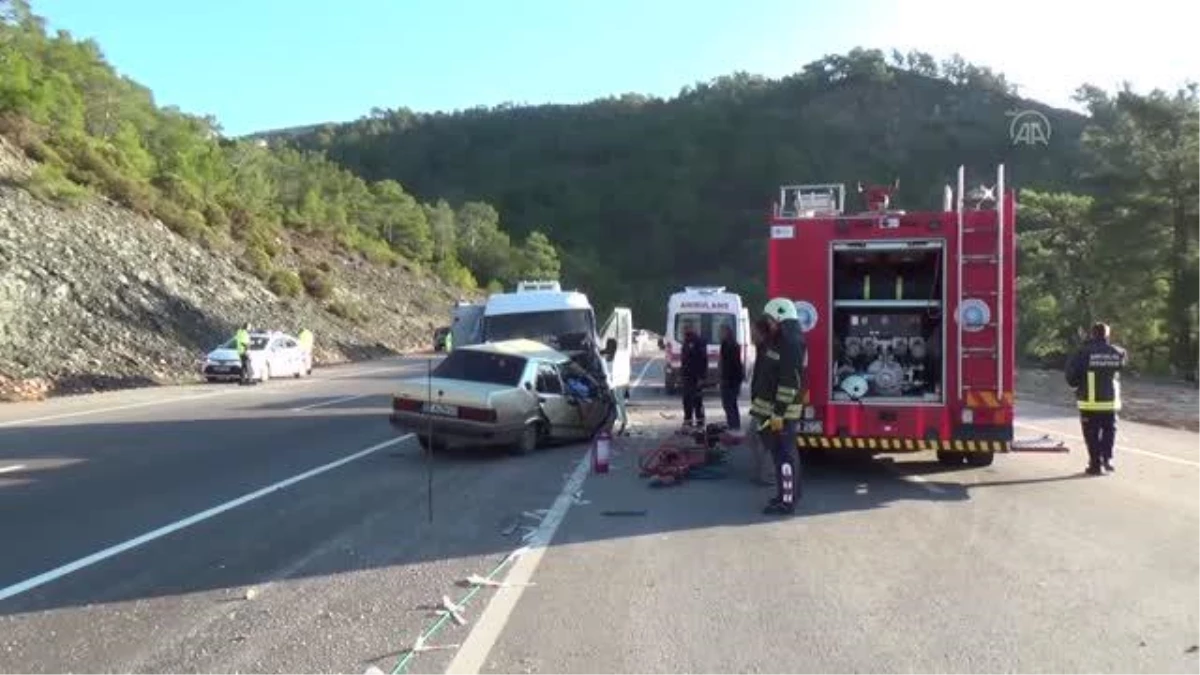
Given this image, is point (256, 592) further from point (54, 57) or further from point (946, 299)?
point (54, 57)

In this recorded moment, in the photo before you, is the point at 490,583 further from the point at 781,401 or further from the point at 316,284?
the point at 316,284

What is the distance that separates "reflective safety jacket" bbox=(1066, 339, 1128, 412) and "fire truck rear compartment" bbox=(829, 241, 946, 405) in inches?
77.1

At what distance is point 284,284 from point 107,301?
802 inches

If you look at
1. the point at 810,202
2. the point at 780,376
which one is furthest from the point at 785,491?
the point at 810,202

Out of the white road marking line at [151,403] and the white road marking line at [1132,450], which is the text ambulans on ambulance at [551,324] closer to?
the white road marking line at [1132,450]

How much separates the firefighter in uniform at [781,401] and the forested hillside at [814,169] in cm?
3538

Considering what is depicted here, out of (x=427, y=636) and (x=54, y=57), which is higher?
(x=54, y=57)

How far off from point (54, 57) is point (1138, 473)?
72.2 metres

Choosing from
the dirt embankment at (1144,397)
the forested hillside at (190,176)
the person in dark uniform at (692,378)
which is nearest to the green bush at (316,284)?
the forested hillside at (190,176)

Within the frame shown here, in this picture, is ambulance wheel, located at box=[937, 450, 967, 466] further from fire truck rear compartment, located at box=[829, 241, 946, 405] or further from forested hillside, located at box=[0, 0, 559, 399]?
forested hillside, located at box=[0, 0, 559, 399]

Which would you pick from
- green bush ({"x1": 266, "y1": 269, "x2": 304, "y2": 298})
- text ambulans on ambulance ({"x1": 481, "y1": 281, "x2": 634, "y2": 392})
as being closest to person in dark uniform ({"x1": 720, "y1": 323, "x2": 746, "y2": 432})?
text ambulans on ambulance ({"x1": 481, "y1": 281, "x2": 634, "y2": 392})

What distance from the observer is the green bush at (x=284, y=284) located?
187 ft

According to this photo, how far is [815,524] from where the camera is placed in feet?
34.3

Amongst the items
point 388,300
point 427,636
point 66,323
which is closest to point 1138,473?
→ point 427,636
